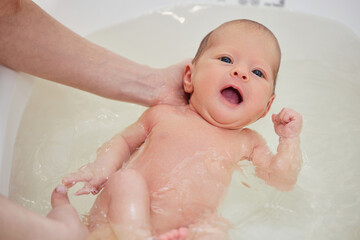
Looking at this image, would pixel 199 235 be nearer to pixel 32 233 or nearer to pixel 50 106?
pixel 32 233

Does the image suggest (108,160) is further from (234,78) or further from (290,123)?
(290,123)

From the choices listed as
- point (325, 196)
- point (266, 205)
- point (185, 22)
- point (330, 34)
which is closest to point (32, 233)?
point (266, 205)

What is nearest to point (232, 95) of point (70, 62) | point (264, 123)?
point (264, 123)

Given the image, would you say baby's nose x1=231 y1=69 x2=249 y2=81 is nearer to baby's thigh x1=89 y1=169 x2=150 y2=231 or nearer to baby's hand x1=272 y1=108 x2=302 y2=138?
baby's hand x1=272 y1=108 x2=302 y2=138

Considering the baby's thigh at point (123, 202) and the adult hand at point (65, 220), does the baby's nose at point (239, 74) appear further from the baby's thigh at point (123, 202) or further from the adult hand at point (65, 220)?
the adult hand at point (65, 220)

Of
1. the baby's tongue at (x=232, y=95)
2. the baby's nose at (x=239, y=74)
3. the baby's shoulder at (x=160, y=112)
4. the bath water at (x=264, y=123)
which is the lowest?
the bath water at (x=264, y=123)

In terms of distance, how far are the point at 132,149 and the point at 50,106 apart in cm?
38

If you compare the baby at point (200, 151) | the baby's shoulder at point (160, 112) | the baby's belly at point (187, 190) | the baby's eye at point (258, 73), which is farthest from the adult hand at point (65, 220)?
the baby's eye at point (258, 73)

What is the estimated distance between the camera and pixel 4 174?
1.10m

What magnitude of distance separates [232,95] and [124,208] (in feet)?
1.37

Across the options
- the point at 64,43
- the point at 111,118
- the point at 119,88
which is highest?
the point at 64,43

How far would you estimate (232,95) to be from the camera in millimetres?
1178

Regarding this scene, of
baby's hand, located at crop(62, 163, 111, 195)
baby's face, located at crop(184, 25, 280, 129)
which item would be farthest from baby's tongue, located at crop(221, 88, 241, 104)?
baby's hand, located at crop(62, 163, 111, 195)

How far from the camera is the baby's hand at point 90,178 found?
1.07 m
